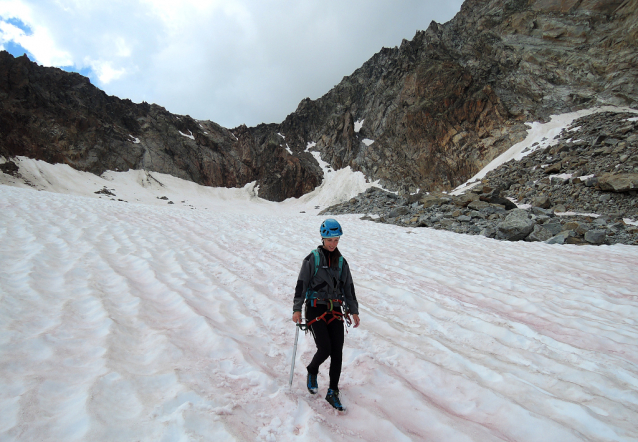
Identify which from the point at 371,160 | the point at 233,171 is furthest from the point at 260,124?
the point at 371,160

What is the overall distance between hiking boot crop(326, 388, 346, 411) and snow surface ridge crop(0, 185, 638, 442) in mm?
106

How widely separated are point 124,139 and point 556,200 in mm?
66969

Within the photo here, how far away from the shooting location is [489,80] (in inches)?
1658

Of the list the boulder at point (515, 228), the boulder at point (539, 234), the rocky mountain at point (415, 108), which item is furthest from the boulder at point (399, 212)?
the rocky mountain at point (415, 108)

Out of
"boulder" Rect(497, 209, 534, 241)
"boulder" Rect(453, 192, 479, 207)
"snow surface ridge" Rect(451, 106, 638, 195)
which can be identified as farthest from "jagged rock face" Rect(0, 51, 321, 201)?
"boulder" Rect(497, 209, 534, 241)

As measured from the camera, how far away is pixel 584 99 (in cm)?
3553

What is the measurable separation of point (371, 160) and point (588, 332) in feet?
175

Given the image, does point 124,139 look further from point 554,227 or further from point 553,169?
point 553,169

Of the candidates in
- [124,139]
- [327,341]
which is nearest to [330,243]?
[327,341]

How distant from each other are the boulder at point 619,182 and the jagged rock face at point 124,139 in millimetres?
48460

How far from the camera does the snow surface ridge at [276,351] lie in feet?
7.60

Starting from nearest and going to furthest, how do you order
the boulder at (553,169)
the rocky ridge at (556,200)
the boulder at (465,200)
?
1. the rocky ridge at (556,200)
2. the boulder at (465,200)
3. the boulder at (553,169)

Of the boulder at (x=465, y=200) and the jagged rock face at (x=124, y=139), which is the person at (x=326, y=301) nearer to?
the boulder at (x=465, y=200)

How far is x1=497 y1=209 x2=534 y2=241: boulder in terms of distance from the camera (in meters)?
12.0
